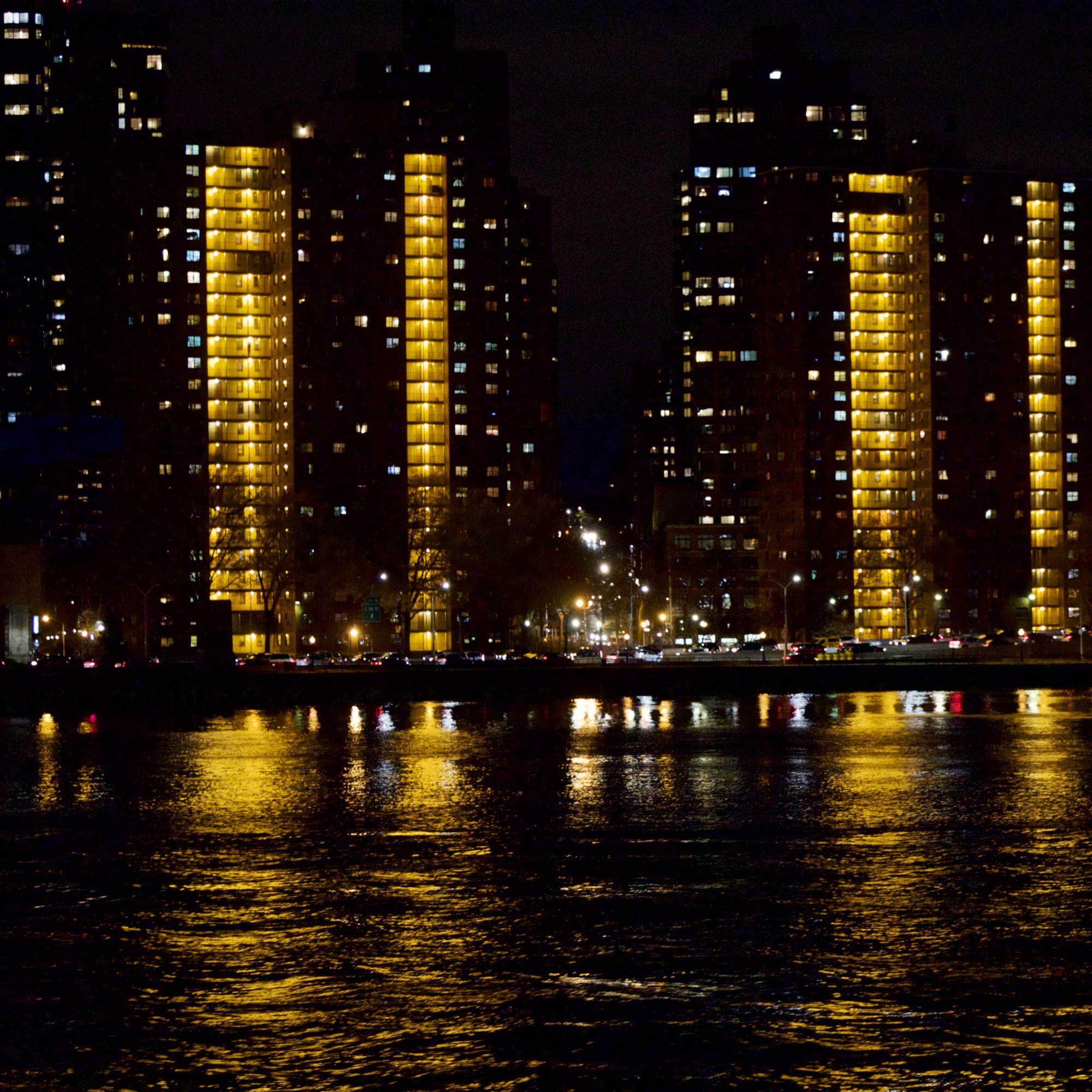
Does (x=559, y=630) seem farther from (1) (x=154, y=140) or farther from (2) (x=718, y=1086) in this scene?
(2) (x=718, y=1086)

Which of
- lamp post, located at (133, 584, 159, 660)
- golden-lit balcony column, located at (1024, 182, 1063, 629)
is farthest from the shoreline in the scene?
golden-lit balcony column, located at (1024, 182, 1063, 629)

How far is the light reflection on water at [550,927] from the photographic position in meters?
10.7

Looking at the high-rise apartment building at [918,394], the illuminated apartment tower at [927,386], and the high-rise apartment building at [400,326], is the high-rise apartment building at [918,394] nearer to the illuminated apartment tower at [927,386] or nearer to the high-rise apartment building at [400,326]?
the illuminated apartment tower at [927,386]

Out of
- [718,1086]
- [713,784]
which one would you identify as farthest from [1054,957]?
[713,784]

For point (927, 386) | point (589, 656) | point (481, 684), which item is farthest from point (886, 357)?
point (481, 684)

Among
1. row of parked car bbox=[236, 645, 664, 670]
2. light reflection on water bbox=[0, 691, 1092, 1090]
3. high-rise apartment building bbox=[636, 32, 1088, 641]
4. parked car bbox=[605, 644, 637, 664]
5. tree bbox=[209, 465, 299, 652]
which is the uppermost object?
high-rise apartment building bbox=[636, 32, 1088, 641]

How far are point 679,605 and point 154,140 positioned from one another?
78700 mm

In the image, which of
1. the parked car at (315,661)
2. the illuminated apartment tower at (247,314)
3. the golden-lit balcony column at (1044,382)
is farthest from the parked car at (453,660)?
the golden-lit balcony column at (1044,382)

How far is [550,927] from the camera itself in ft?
49.4

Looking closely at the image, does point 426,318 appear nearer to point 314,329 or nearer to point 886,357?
point 314,329

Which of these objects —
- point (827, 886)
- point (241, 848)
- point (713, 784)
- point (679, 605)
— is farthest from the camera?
point (679, 605)

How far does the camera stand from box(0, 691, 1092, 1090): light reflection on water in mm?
10734

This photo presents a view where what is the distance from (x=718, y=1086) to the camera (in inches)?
395

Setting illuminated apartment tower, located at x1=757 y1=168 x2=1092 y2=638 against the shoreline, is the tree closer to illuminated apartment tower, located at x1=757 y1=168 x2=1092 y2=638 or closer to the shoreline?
the shoreline
